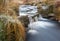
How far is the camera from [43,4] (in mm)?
7660

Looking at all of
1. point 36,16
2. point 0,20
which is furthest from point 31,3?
point 0,20

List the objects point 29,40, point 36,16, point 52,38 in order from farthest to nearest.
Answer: point 36,16, point 52,38, point 29,40

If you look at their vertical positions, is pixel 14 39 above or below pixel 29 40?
above

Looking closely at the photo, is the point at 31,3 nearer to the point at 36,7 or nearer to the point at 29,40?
the point at 36,7

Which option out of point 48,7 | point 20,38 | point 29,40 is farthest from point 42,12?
point 20,38

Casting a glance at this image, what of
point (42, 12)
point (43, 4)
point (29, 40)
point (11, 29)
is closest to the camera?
point (11, 29)

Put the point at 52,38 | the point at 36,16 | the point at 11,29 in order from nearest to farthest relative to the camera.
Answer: the point at 11,29
the point at 52,38
the point at 36,16

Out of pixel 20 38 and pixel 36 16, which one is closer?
pixel 20 38

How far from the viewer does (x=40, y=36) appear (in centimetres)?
Answer: 443

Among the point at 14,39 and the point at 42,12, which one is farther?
the point at 42,12

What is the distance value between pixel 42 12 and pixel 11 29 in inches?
164

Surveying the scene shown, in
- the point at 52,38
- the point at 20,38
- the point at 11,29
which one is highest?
the point at 11,29

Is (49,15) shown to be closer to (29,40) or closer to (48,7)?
(48,7)

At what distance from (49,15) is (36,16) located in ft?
2.16
